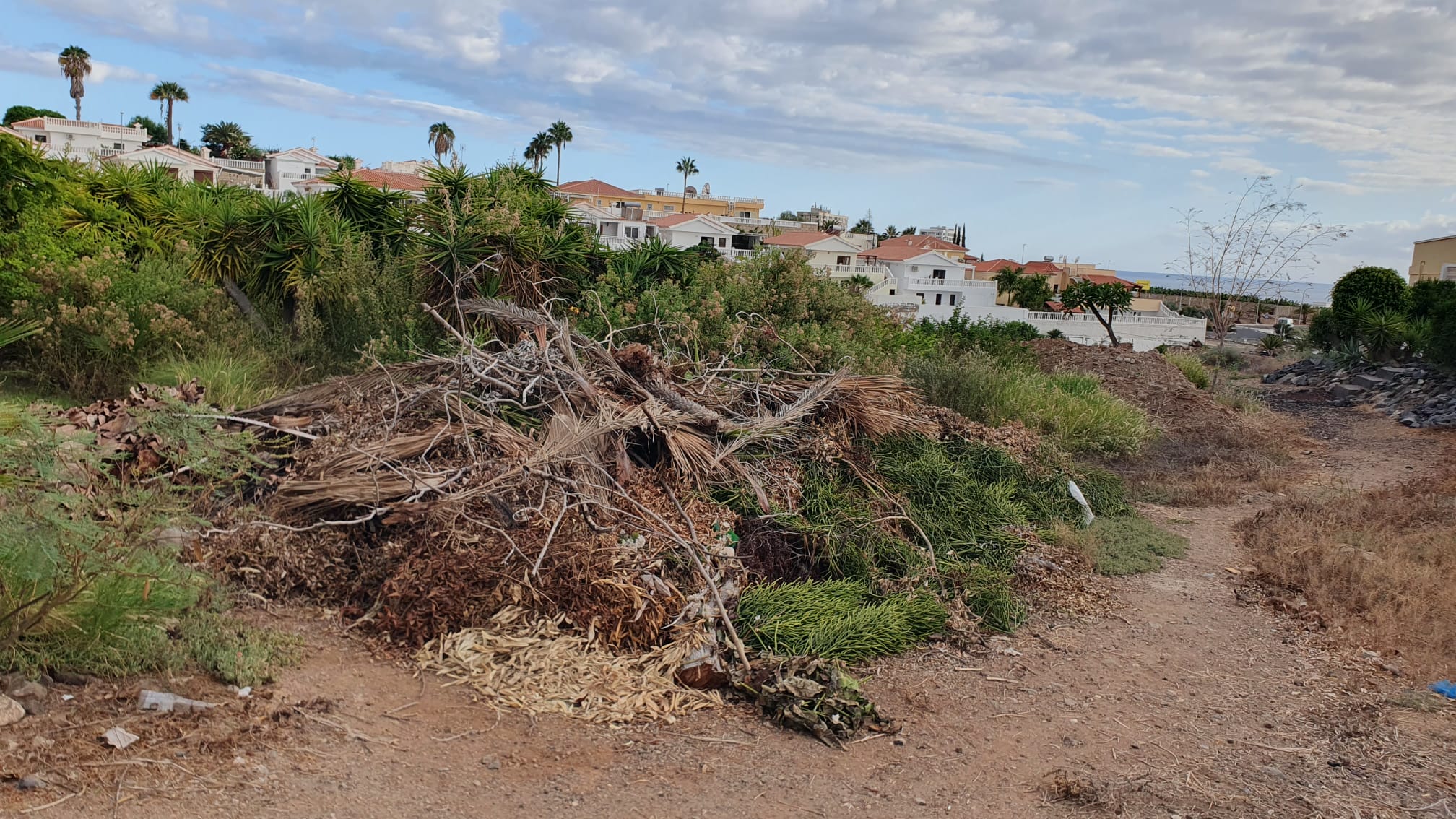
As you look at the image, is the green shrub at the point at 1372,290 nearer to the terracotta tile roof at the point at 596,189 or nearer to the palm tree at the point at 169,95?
the terracotta tile roof at the point at 596,189

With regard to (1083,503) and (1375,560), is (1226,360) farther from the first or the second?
(1375,560)

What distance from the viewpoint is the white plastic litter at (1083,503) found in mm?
7829

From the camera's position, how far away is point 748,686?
440cm

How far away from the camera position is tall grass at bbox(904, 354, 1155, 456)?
10211mm

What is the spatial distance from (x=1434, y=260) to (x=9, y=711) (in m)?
35.8

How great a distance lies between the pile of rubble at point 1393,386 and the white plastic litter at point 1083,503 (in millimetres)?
9357

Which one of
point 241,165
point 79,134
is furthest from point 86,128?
Answer: point 241,165

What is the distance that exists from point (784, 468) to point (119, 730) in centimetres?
416

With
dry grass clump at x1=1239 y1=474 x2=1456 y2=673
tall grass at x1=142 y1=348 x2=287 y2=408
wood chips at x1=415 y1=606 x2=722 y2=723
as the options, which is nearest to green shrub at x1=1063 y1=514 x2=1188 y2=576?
dry grass clump at x1=1239 y1=474 x2=1456 y2=673

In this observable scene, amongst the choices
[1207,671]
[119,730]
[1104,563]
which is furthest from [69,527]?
[1104,563]

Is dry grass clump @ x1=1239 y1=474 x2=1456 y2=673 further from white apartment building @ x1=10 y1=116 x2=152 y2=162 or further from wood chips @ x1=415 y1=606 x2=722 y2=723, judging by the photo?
white apartment building @ x1=10 y1=116 x2=152 y2=162

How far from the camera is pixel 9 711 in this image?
3383 millimetres

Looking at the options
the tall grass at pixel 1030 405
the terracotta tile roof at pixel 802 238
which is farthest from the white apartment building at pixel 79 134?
the tall grass at pixel 1030 405

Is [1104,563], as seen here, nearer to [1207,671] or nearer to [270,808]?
[1207,671]
